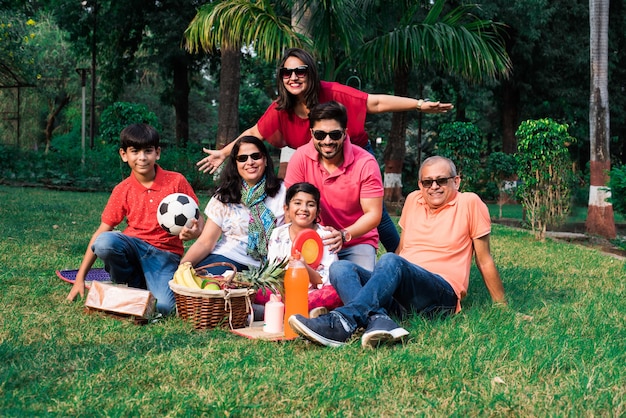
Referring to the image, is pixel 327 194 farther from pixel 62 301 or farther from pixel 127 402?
pixel 127 402

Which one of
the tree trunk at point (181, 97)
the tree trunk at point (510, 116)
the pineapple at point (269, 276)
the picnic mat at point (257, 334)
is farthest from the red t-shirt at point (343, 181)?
the tree trunk at point (510, 116)

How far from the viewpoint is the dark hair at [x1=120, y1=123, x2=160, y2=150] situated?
5.02m

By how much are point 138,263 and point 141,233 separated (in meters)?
0.24

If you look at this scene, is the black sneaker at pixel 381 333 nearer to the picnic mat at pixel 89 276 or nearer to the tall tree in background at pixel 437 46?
the picnic mat at pixel 89 276

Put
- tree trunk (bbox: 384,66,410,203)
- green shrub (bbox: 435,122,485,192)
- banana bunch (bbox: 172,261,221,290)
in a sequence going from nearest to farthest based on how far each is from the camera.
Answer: banana bunch (bbox: 172,261,221,290)
green shrub (bbox: 435,122,485,192)
tree trunk (bbox: 384,66,410,203)

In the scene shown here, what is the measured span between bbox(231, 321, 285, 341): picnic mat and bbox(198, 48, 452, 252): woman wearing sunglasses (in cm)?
139

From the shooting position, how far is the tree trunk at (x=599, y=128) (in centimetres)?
1258

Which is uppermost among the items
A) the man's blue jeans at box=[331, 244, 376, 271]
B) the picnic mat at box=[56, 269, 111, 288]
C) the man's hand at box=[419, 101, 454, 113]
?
the man's hand at box=[419, 101, 454, 113]

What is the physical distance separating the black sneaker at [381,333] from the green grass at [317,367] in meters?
0.06

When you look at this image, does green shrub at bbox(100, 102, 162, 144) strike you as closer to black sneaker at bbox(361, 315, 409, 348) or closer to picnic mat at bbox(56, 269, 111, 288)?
picnic mat at bbox(56, 269, 111, 288)

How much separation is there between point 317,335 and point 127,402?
123 cm

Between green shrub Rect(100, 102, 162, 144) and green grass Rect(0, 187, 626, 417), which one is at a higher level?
green shrub Rect(100, 102, 162, 144)

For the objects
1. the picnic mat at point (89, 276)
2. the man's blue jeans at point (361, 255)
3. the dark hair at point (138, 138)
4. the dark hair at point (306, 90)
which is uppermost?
the dark hair at point (306, 90)

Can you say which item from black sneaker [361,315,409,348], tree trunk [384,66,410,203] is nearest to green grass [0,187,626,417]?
black sneaker [361,315,409,348]
